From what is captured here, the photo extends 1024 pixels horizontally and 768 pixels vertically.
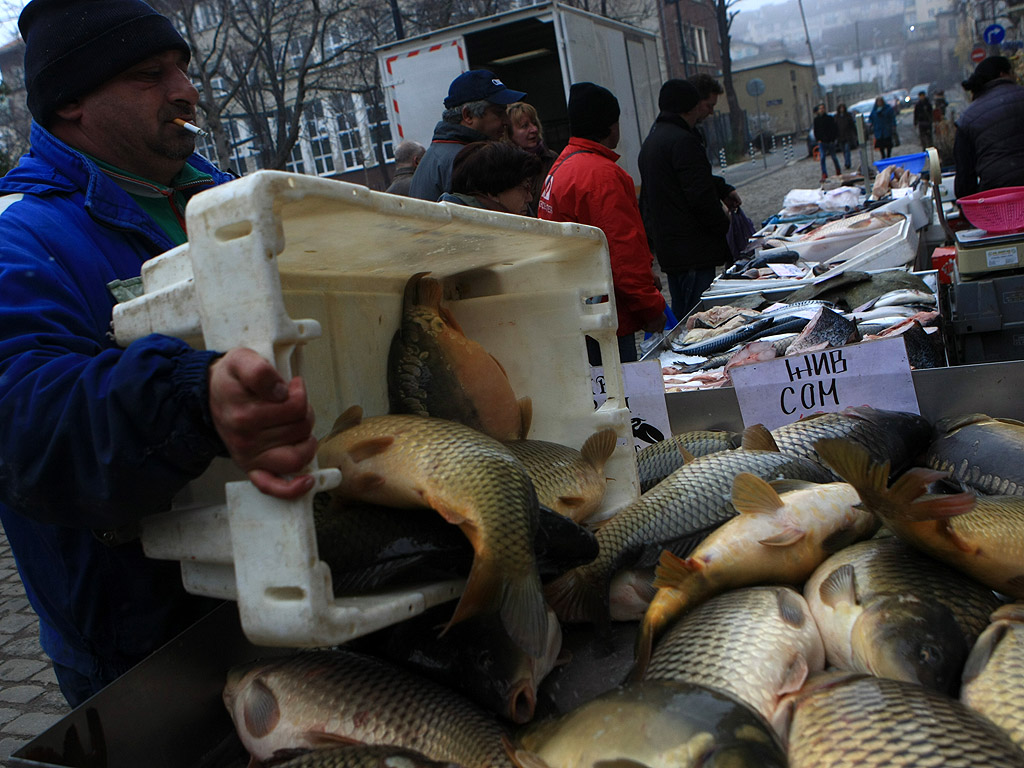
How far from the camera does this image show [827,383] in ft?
9.63

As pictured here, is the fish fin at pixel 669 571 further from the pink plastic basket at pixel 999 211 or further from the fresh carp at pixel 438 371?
the pink plastic basket at pixel 999 211

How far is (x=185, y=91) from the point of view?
2.11 metres

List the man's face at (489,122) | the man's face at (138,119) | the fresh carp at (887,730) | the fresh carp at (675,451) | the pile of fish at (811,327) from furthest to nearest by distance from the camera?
the man's face at (489,122) < the pile of fish at (811,327) < the fresh carp at (675,451) < the man's face at (138,119) < the fresh carp at (887,730)

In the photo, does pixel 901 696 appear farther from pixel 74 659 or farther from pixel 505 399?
pixel 74 659

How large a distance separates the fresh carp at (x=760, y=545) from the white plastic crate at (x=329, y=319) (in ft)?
1.50

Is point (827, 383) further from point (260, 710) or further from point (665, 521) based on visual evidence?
point (260, 710)

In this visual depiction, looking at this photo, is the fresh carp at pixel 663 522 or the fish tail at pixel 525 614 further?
the fresh carp at pixel 663 522

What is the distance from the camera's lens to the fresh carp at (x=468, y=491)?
1.37 m

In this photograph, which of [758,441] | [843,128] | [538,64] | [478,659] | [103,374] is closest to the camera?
[103,374]

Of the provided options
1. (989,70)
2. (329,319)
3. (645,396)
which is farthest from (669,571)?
(989,70)

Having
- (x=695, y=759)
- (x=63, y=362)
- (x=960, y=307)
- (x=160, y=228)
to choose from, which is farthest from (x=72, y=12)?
(x=960, y=307)

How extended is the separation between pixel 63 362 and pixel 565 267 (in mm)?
1364

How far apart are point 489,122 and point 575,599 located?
14.1ft

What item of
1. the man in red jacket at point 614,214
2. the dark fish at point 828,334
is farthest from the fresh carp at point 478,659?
the man in red jacket at point 614,214
